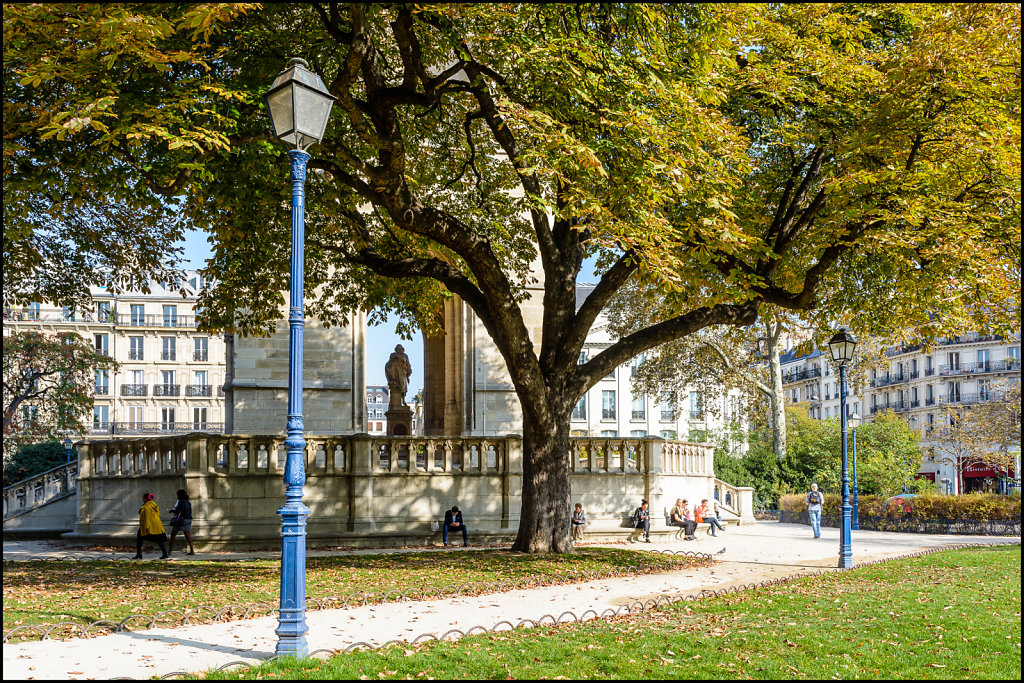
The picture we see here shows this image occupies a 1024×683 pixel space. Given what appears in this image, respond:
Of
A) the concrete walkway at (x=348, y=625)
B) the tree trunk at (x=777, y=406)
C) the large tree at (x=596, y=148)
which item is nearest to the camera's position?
the concrete walkway at (x=348, y=625)

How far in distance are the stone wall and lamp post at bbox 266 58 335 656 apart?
12677mm

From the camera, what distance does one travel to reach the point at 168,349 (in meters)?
74.3

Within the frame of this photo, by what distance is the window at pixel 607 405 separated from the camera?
256 feet

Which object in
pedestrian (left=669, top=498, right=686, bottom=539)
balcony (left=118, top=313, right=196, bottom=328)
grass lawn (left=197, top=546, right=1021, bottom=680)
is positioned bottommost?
pedestrian (left=669, top=498, right=686, bottom=539)

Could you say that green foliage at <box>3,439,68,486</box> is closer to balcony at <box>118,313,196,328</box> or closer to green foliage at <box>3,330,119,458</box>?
green foliage at <box>3,330,119,458</box>

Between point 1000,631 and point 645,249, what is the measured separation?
6278mm

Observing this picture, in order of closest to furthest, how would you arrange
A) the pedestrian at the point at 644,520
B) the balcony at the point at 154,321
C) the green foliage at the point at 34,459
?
the pedestrian at the point at 644,520
the green foliage at the point at 34,459
the balcony at the point at 154,321

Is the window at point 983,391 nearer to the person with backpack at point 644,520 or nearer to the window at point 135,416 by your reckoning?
the person with backpack at point 644,520

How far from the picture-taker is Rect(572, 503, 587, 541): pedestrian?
2122 centimetres

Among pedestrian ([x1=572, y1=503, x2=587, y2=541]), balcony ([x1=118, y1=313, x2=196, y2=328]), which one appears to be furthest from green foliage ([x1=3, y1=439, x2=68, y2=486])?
balcony ([x1=118, y1=313, x2=196, y2=328])

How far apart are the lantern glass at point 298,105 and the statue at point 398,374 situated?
19.8 m

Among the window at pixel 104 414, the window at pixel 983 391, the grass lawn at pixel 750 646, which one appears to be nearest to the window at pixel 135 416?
the window at pixel 104 414

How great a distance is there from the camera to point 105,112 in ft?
33.2

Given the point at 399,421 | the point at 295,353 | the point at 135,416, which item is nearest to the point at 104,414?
the point at 135,416
